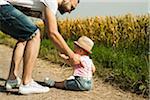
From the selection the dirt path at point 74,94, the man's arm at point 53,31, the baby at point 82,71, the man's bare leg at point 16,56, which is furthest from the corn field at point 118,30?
the man's arm at point 53,31

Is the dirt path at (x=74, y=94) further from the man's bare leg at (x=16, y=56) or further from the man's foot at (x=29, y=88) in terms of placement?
the man's bare leg at (x=16, y=56)

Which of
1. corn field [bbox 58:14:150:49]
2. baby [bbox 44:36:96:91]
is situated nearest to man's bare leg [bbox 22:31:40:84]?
baby [bbox 44:36:96:91]

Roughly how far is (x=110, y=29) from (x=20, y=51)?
163 inches

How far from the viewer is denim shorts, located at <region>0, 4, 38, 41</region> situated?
458 cm

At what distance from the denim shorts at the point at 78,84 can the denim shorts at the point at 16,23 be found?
74cm

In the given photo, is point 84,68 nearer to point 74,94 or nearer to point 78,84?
point 78,84

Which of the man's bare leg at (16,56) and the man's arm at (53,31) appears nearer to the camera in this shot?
the man's arm at (53,31)

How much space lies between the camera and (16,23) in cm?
458

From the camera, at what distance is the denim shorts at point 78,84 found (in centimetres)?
492

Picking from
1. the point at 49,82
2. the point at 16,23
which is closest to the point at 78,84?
the point at 49,82

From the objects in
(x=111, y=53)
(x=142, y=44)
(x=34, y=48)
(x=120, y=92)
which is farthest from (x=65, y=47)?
(x=142, y=44)

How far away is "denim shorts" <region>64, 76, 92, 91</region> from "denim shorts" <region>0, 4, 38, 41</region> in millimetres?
745

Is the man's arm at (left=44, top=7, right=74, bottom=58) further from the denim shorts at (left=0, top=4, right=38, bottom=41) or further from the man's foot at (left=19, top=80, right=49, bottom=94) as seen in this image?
the man's foot at (left=19, top=80, right=49, bottom=94)

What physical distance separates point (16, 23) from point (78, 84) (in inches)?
39.2
